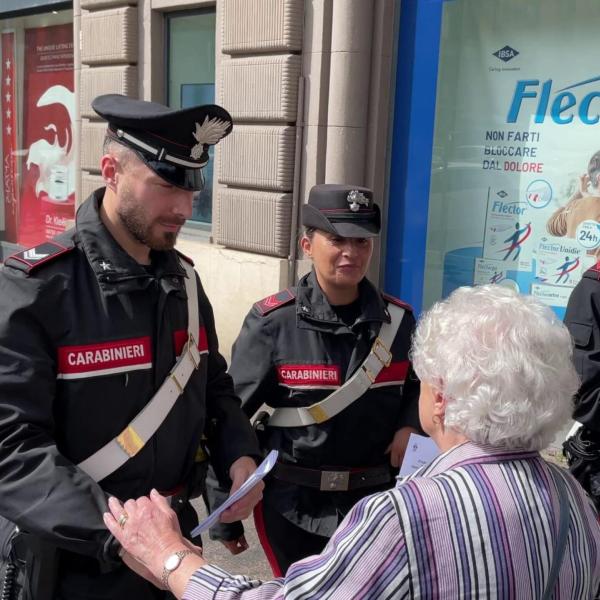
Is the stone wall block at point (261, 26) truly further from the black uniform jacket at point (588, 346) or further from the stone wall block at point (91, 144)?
the black uniform jacket at point (588, 346)

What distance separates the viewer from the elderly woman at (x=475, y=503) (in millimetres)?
1361

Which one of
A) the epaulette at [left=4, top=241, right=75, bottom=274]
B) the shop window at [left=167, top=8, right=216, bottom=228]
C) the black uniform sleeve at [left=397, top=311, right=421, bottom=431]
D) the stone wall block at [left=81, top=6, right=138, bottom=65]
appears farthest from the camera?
the stone wall block at [left=81, top=6, right=138, bottom=65]

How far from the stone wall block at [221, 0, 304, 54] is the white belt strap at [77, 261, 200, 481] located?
408 cm

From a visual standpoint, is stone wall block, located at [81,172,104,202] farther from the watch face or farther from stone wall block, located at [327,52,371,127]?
the watch face

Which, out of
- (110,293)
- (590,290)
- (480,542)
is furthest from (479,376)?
(590,290)

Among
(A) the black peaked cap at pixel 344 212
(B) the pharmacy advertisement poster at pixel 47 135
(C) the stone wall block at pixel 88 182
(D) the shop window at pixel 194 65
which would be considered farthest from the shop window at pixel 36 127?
(A) the black peaked cap at pixel 344 212

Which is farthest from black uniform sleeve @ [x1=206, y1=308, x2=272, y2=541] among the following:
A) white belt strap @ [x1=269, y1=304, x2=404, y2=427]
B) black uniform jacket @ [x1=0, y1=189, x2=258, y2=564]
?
black uniform jacket @ [x1=0, y1=189, x2=258, y2=564]

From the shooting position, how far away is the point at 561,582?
4.66 ft

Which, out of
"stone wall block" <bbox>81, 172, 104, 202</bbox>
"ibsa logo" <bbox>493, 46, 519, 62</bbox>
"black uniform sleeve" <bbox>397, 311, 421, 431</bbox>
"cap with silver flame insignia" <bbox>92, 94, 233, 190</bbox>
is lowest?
"black uniform sleeve" <bbox>397, 311, 421, 431</bbox>

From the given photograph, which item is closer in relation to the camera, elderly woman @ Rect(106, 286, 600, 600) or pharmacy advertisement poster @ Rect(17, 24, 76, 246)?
elderly woman @ Rect(106, 286, 600, 600)

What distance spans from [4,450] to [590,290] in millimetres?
2043

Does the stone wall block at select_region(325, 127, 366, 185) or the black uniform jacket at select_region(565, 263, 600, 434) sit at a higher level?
the stone wall block at select_region(325, 127, 366, 185)

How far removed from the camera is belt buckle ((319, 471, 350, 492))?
2.72 metres

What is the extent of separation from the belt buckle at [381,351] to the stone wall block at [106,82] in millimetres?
5372
